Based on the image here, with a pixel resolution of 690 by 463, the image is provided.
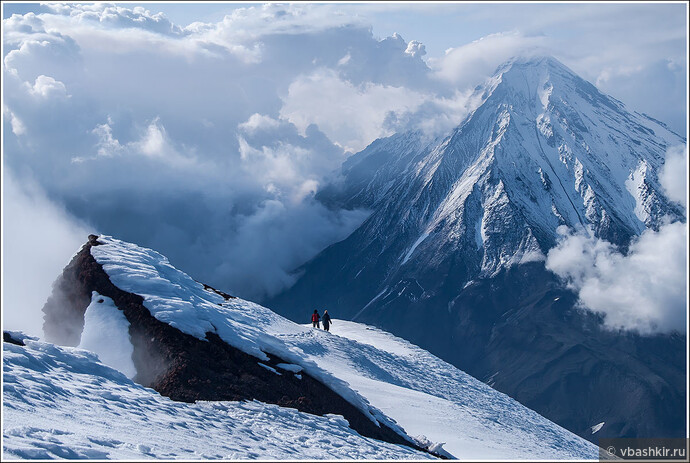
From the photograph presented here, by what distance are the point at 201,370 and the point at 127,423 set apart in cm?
850

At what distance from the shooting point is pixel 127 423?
3005cm

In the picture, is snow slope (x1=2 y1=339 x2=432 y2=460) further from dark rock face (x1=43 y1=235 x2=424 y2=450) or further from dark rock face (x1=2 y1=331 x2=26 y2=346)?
dark rock face (x1=43 y1=235 x2=424 y2=450)

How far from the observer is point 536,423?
59812mm

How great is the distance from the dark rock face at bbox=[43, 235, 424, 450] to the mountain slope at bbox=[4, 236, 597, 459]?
157 mm

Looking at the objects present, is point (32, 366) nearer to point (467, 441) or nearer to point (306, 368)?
point (306, 368)

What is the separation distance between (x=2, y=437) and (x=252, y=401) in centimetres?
1418

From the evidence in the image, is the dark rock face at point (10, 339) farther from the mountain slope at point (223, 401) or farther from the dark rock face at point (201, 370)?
the dark rock face at point (201, 370)

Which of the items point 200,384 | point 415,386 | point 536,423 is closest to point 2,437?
point 200,384

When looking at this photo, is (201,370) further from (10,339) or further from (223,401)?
(10,339)

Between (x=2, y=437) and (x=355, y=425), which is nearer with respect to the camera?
(x=2, y=437)

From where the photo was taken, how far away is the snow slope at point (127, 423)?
1057 inches

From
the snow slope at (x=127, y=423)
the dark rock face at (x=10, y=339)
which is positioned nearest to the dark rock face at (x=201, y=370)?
the snow slope at (x=127, y=423)

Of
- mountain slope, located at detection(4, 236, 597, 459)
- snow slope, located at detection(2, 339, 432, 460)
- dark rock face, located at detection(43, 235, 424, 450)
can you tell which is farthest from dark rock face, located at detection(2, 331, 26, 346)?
dark rock face, located at detection(43, 235, 424, 450)

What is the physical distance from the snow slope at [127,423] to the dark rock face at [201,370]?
157cm
